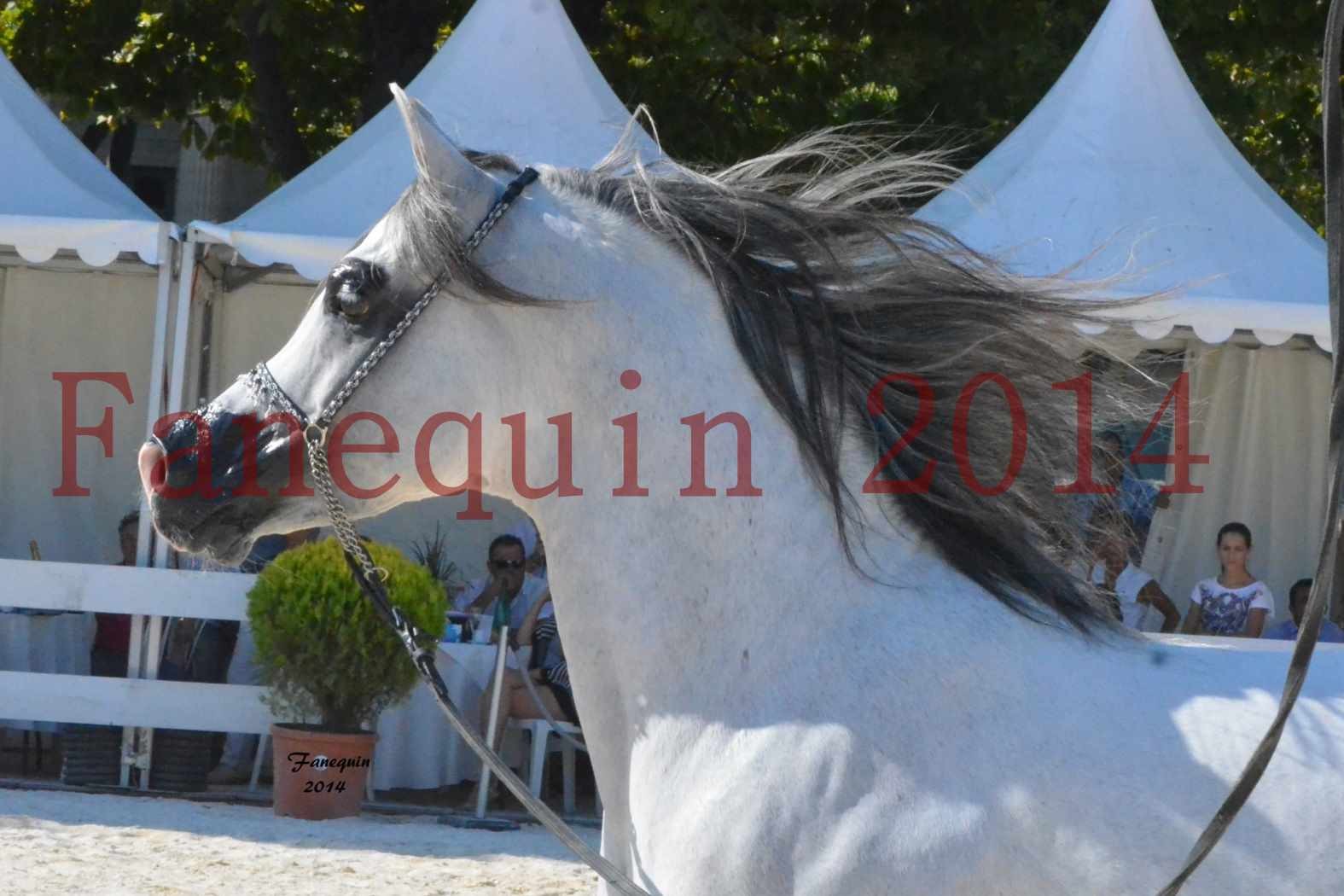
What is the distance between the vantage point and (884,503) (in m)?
2.28

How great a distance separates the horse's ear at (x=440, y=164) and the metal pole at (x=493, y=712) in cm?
481

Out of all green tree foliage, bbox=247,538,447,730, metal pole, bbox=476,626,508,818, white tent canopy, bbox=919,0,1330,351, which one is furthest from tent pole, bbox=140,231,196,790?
white tent canopy, bbox=919,0,1330,351

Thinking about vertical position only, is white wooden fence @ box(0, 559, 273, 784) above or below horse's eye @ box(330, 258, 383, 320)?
below

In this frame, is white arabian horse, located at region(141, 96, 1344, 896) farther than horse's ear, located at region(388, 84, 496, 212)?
No

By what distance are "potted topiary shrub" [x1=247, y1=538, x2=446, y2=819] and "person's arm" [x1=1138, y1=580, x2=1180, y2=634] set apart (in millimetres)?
3578

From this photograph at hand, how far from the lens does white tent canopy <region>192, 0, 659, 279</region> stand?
23.5 feet

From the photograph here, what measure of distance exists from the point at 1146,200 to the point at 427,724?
167 inches

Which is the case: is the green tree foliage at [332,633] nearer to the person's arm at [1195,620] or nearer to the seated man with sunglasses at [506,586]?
the seated man with sunglasses at [506,586]

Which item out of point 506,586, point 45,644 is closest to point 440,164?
point 506,586

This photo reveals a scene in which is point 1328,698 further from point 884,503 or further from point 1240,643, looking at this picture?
point 1240,643

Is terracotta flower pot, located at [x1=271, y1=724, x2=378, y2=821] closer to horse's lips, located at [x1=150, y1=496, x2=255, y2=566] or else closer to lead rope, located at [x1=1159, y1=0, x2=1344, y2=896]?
horse's lips, located at [x1=150, y1=496, x2=255, y2=566]

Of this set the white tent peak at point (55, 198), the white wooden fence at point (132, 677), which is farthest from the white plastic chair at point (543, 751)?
the white tent peak at point (55, 198)

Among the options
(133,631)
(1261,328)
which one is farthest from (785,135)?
(133,631)

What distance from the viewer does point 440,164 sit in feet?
7.57
